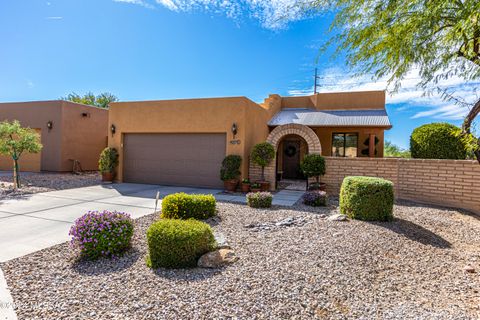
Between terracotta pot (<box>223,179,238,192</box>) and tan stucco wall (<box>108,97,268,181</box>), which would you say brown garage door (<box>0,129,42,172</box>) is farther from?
terracotta pot (<box>223,179,238,192</box>)

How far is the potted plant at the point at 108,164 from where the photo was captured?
38.8ft

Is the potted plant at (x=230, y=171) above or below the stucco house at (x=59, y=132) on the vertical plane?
below

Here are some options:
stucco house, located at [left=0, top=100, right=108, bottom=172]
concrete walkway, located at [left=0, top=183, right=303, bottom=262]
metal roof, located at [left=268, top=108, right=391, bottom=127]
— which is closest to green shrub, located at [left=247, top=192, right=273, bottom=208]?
concrete walkway, located at [left=0, top=183, right=303, bottom=262]

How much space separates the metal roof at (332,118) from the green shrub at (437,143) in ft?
5.73

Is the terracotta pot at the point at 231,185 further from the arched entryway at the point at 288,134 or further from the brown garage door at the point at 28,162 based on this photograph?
the brown garage door at the point at 28,162

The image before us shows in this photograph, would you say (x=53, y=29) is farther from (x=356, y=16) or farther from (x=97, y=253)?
(x=356, y=16)

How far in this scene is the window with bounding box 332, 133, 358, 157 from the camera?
14.1m

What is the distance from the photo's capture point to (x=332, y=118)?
1361 cm

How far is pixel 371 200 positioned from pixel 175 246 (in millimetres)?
4369

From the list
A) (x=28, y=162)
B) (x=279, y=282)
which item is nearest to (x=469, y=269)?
(x=279, y=282)

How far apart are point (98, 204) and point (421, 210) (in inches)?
362

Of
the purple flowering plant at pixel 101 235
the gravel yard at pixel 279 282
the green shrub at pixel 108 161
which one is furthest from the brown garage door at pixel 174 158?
the purple flowering plant at pixel 101 235

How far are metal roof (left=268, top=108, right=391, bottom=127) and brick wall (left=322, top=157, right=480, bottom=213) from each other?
143 inches

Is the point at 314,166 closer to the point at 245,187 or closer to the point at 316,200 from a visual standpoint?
the point at 316,200
